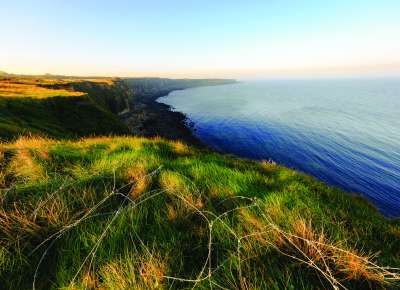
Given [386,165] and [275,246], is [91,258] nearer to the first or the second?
[275,246]

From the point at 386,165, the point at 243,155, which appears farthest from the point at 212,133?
the point at 386,165

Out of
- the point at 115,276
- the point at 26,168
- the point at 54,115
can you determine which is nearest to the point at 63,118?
the point at 54,115

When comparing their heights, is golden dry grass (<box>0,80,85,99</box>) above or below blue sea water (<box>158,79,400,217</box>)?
above

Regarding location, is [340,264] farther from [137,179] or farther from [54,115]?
[54,115]

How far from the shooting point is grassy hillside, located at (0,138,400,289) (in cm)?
215

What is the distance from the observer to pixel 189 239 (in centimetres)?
276

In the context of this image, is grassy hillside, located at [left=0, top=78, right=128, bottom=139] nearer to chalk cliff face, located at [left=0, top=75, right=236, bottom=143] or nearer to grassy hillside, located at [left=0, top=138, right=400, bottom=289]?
chalk cliff face, located at [left=0, top=75, right=236, bottom=143]

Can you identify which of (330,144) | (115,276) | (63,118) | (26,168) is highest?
(115,276)

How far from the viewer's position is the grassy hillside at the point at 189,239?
215cm

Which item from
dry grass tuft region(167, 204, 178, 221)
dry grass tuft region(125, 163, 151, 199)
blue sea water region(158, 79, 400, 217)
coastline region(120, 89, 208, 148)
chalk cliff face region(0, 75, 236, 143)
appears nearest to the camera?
dry grass tuft region(167, 204, 178, 221)

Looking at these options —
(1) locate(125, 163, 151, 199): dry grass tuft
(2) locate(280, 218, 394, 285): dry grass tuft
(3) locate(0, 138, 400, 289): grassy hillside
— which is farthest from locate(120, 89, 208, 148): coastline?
(2) locate(280, 218, 394, 285): dry grass tuft

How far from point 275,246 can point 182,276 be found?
98 centimetres

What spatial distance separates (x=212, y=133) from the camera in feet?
258

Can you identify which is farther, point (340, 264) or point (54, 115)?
point (54, 115)
